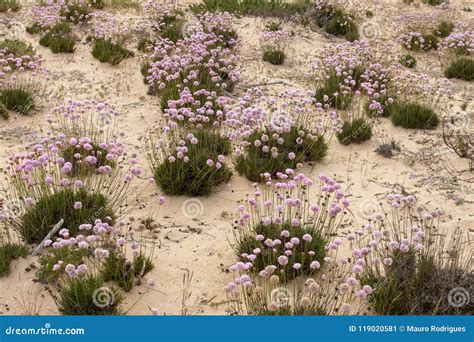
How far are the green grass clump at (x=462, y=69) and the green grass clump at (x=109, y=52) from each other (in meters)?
6.05

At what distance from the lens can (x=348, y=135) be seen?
7629 millimetres

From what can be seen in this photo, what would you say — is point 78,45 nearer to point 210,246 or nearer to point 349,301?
point 210,246

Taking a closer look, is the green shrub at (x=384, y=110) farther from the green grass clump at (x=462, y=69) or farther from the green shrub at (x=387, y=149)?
the green grass clump at (x=462, y=69)

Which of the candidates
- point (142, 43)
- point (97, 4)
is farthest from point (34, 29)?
point (142, 43)

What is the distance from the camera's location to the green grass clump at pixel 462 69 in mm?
10133

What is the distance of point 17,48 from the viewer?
31.6ft

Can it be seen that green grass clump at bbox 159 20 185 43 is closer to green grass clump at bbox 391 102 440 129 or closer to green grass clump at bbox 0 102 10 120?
green grass clump at bbox 0 102 10 120

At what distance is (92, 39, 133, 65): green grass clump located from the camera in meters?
10.2

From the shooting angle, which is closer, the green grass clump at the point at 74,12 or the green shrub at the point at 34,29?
the green shrub at the point at 34,29

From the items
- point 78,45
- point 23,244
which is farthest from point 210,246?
point 78,45

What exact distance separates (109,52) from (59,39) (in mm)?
1154

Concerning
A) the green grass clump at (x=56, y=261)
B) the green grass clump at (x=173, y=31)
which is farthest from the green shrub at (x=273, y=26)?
the green grass clump at (x=56, y=261)
